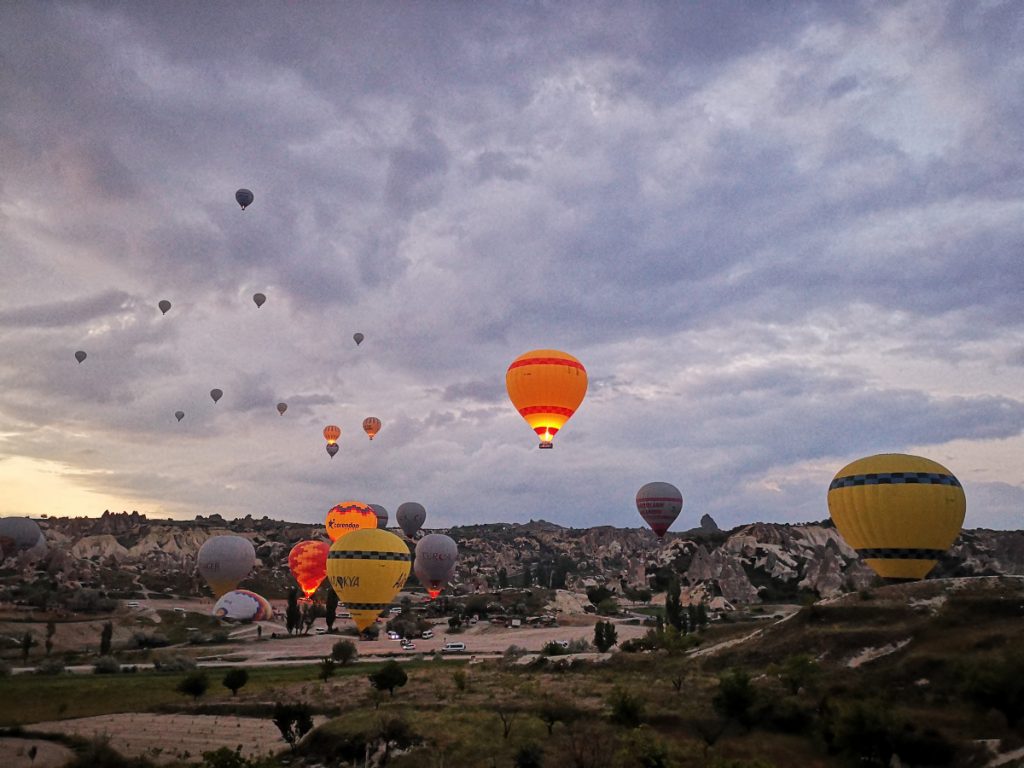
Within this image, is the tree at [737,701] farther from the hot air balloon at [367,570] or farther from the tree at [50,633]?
the tree at [50,633]

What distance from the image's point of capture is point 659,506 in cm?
8575

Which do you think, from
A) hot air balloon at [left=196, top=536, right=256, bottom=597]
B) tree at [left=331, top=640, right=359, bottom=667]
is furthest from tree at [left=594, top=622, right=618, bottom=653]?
hot air balloon at [left=196, top=536, right=256, bottom=597]

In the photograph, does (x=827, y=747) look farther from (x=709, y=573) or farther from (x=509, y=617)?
(x=709, y=573)

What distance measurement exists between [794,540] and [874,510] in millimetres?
89125

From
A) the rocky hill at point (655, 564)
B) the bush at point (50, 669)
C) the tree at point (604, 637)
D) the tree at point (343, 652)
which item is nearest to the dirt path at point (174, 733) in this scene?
the tree at point (343, 652)

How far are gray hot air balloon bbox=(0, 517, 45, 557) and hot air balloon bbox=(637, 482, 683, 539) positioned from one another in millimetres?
80865

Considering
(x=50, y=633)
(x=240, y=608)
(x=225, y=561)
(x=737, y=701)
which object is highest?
(x=225, y=561)

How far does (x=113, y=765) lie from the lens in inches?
865

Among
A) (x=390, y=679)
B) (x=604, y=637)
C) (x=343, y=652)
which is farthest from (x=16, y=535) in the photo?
(x=390, y=679)

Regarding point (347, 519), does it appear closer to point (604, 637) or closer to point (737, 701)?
point (604, 637)

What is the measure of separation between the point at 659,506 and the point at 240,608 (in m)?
49.1

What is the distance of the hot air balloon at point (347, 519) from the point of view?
3322 inches

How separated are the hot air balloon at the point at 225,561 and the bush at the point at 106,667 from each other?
29731 mm

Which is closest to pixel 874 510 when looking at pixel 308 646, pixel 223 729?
pixel 223 729
